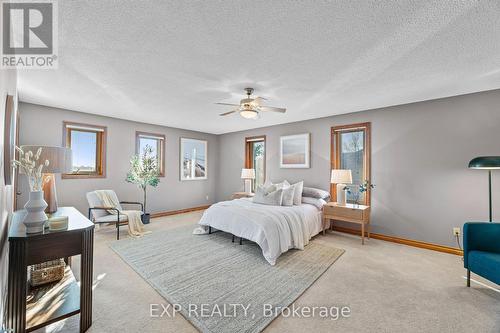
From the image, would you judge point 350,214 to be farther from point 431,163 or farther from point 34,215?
point 34,215

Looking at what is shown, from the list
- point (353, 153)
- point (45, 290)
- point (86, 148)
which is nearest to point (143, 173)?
point (86, 148)

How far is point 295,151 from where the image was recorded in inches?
208

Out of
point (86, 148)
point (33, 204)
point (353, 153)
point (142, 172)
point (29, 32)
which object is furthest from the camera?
point (142, 172)

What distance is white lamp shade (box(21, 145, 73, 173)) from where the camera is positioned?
1.98 meters

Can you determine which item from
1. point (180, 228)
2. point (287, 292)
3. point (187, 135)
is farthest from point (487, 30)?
point (187, 135)

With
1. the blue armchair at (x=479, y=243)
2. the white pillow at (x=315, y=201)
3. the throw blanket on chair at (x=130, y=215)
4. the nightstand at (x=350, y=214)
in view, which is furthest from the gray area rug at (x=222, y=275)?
the blue armchair at (x=479, y=243)

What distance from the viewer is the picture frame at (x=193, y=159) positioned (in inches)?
248

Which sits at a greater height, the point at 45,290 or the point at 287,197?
the point at 287,197

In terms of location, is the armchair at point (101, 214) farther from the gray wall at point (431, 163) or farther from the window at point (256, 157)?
the gray wall at point (431, 163)

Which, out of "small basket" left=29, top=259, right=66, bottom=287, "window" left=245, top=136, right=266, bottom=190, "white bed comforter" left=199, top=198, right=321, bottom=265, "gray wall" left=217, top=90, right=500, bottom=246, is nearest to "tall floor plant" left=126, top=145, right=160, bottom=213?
"white bed comforter" left=199, top=198, right=321, bottom=265

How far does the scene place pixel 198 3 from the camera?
1.53m

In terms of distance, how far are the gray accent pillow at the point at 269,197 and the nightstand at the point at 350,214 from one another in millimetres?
935

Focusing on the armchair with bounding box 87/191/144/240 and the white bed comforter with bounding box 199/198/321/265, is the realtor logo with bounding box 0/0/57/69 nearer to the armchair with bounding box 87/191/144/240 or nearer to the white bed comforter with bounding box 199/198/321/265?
the armchair with bounding box 87/191/144/240

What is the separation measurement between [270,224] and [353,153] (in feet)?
8.43
